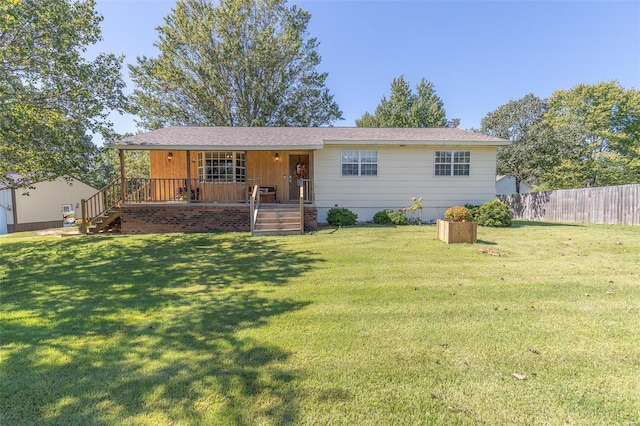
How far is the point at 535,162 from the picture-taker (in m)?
19.2

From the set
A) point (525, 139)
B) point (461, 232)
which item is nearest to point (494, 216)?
point (461, 232)

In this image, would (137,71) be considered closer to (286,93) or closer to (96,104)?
(286,93)

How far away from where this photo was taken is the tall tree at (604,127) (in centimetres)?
2569

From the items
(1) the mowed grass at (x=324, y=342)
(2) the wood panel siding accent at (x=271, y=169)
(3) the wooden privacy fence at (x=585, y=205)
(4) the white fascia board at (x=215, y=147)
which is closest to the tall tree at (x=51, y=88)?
(4) the white fascia board at (x=215, y=147)

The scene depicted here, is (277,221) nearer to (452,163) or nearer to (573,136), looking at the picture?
(452,163)

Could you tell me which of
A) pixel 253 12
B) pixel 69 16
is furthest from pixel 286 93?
pixel 69 16

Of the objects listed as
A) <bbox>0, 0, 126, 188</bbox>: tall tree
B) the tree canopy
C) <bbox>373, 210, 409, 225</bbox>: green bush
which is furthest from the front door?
the tree canopy

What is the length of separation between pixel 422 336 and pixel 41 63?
11532mm

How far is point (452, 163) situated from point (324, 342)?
12.1 m

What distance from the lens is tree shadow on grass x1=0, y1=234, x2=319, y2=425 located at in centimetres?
214

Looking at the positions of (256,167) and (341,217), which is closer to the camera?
(341,217)

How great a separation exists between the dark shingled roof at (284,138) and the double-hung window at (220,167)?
27.3 inches

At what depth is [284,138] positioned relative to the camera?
42.9 feet

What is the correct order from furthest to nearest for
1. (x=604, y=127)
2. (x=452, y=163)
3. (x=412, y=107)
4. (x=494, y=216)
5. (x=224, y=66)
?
(x=412, y=107), (x=604, y=127), (x=224, y=66), (x=452, y=163), (x=494, y=216)
